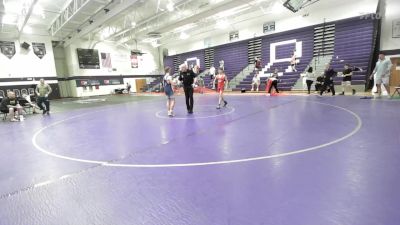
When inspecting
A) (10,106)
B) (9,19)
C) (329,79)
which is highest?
(9,19)

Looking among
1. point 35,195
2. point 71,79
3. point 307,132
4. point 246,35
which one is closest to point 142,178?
point 35,195

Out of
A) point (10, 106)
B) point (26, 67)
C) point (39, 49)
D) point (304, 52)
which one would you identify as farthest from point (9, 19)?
point (304, 52)

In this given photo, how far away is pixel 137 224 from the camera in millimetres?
2006

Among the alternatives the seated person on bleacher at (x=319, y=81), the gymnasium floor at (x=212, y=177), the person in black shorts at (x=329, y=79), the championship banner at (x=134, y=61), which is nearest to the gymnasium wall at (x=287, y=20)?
the seated person on bleacher at (x=319, y=81)

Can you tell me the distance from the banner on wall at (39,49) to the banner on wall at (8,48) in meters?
Answer: 1.46

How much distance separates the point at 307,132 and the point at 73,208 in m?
4.22

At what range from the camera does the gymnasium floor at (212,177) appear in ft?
6.86

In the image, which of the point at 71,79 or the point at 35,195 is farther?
the point at 71,79

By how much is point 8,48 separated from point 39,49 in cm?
213

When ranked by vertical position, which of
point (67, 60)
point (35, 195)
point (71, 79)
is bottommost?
point (35, 195)

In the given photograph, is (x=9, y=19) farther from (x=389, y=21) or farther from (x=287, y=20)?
(x=389, y=21)

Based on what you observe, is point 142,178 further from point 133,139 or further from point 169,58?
point 169,58

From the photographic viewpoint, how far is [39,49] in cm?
1994

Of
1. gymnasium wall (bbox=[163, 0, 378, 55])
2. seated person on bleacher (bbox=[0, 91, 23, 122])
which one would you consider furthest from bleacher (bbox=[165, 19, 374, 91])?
seated person on bleacher (bbox=[0, 91, 23, 122])
